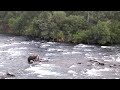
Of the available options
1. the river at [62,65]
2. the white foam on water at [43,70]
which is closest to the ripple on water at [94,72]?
the river at [62,65]

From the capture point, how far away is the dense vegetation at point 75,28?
30.5m

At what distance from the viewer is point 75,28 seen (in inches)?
1367

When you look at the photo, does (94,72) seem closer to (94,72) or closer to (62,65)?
(94,72)

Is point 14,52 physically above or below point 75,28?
below

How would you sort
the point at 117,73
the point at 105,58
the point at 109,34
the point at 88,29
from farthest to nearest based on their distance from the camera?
the point at 88,29, the point at 109,34, the point at 105,58, the point at 117,73

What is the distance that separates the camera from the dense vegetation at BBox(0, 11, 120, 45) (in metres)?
30.5

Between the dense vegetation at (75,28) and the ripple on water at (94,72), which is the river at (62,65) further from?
the dense vegetation at (75,28)

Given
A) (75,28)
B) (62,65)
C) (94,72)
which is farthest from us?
(75,28)

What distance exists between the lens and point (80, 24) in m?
34.8

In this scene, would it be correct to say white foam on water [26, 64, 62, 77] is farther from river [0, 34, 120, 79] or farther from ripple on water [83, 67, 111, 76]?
ripple on water [83, 67, 111, 76]

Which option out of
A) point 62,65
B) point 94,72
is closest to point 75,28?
point 62,65
